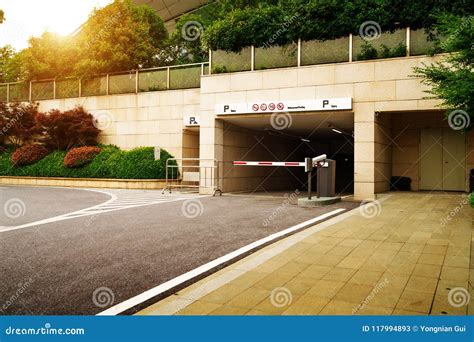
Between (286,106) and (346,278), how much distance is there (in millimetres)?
10181

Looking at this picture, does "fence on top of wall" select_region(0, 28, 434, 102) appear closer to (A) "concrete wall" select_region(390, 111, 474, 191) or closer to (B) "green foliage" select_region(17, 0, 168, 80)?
(B) "green foliage" select_region(17, 0, 168, 80)

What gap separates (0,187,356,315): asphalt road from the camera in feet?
11.7

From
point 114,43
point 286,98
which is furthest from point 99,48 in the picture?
point 286,98

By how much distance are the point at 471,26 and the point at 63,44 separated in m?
22.3

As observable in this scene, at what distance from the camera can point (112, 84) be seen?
67.3 feet

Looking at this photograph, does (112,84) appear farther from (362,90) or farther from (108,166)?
(362,90)

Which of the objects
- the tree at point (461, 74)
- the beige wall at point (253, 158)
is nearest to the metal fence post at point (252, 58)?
the beige wall at point (253, 158)

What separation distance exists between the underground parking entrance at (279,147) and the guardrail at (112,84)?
152 inches

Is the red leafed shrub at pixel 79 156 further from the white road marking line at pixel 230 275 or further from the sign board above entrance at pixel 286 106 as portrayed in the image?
the white road marking line at pixel 230 275

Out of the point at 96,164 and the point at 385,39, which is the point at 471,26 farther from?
the point at 96,164

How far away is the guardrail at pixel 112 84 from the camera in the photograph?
60.4 feet

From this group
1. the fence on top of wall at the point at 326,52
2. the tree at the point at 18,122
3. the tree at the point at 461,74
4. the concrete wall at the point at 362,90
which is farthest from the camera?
the tree at the point at 18,122

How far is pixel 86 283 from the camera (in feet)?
12.7
